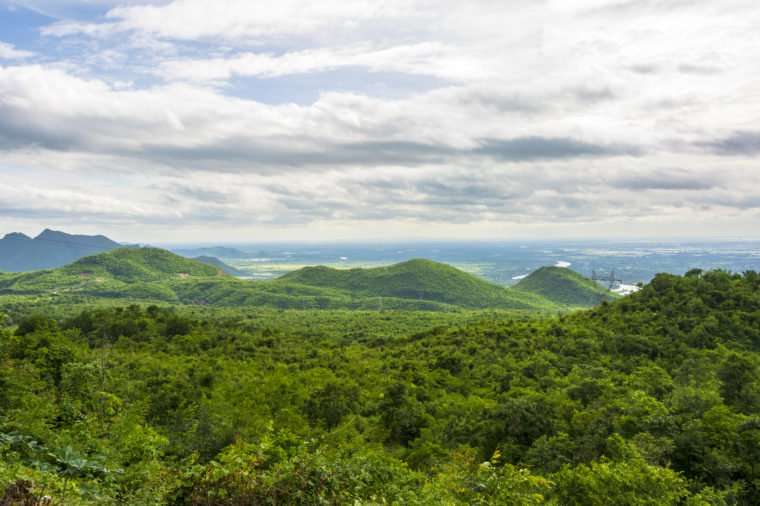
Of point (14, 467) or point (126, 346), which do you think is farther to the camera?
point (126, 346)

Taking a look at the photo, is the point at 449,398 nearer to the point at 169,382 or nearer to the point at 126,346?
the point at 169,382

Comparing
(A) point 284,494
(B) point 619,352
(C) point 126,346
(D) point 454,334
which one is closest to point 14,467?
(A) point 284,494

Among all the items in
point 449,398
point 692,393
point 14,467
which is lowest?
point 449,398

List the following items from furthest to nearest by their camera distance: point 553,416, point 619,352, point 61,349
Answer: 1. point 619,352
2. point 61,349
3. point 553,416

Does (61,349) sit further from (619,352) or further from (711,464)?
(619,352)

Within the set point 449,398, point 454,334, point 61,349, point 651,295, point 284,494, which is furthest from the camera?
point 454,334

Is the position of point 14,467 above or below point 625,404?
above

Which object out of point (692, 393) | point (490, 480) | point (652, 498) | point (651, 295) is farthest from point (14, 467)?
point (651, 295)
